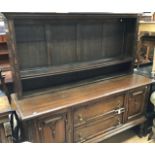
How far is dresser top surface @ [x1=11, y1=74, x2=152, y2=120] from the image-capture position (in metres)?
1.36

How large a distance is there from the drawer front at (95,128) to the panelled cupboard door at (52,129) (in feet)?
0.53

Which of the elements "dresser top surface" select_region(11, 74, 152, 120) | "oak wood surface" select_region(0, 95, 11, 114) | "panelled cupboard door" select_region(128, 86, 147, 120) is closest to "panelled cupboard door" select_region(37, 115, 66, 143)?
"dresser top surface" select_region(11, 74, 152, 120)

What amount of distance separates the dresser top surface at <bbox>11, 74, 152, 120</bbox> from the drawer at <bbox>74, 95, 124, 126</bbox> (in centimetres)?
8

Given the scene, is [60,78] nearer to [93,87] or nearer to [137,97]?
[93,87]

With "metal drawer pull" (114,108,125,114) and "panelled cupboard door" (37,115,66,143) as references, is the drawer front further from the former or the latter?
"panelled cupboard door" (37,115,66,143)

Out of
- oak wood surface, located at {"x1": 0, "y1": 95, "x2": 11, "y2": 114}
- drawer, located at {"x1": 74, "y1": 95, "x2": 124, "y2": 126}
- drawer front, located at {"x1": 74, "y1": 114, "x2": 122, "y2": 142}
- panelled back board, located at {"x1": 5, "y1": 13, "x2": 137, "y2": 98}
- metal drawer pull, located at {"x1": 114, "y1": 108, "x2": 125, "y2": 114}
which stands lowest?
drawer front, located at {"x1": 74, "y1": 114, "x2": 122, "y2": 142}

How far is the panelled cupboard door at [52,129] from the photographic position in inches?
54.1

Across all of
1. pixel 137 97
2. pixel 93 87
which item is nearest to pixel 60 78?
pixel 93 87

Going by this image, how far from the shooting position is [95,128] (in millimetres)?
1730

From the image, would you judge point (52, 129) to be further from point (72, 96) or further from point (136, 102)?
point (136, 102)

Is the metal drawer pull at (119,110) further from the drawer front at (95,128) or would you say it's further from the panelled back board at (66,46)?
the panelled back board at (66,46)

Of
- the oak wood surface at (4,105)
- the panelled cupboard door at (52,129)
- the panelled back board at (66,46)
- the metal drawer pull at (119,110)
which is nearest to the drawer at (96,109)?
the metal drawer pull at (119,110)

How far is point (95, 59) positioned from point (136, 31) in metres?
0.60
